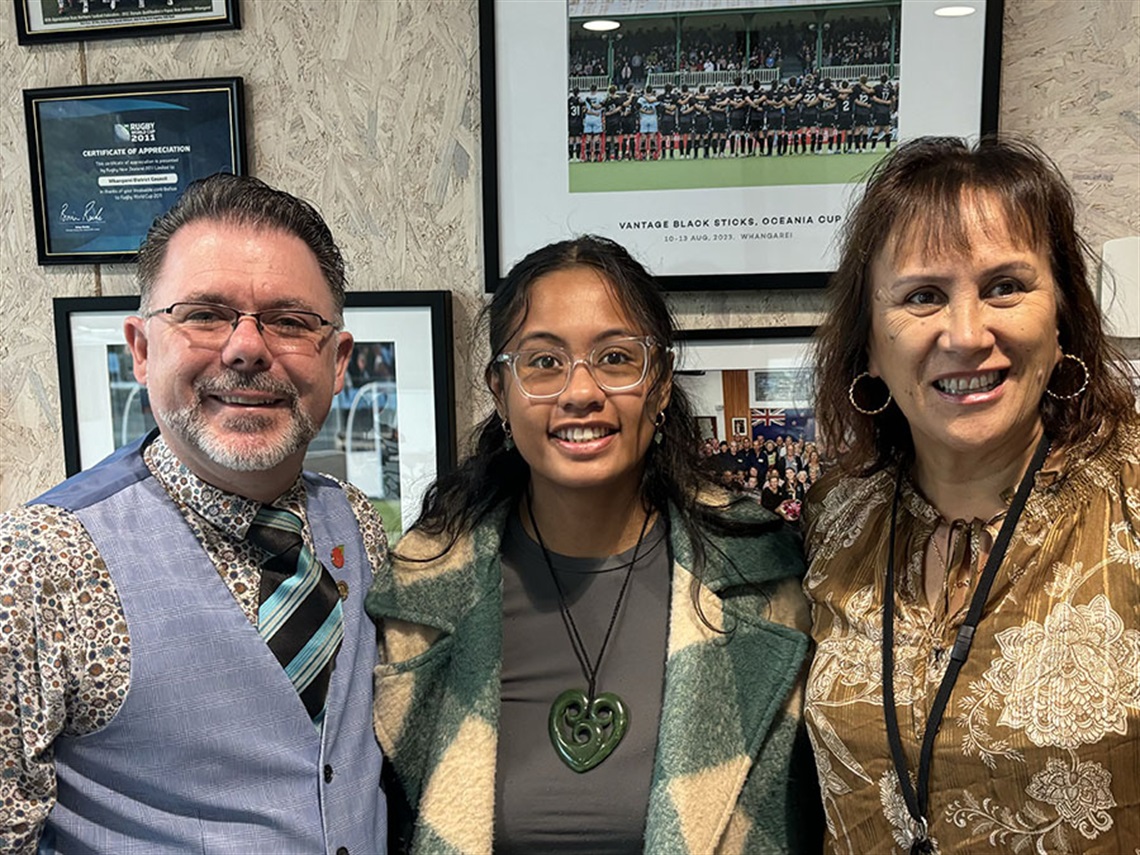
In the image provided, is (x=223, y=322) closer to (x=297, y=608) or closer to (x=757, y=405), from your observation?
(x=297, y=608)

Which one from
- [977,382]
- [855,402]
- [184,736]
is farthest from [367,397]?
[977,382]

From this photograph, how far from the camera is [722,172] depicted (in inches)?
67.0

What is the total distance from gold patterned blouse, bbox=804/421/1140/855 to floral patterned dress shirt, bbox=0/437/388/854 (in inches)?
34.6

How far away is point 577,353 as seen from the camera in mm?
1351

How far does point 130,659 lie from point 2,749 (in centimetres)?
15

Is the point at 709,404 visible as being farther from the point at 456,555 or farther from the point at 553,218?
the point at 456,555

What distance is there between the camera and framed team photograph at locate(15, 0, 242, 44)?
1.81 m

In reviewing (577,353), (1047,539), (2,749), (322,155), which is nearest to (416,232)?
(322,155)

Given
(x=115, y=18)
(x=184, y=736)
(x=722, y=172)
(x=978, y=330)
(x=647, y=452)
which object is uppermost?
(x=115, y=18)

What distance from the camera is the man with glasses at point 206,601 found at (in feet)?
3.48

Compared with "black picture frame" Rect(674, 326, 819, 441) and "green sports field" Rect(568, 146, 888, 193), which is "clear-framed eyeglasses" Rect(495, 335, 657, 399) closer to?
"black picture frame" Rect(674, 326, 819, 441)

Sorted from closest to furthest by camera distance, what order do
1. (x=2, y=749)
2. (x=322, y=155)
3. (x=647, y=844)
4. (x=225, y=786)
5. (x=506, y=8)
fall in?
(x=2, y=749) < (x=225, y=786) < (x=647, y=844) < (x=506, y=8) < (x=322, y=155)

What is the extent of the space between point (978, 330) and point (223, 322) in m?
0.93
